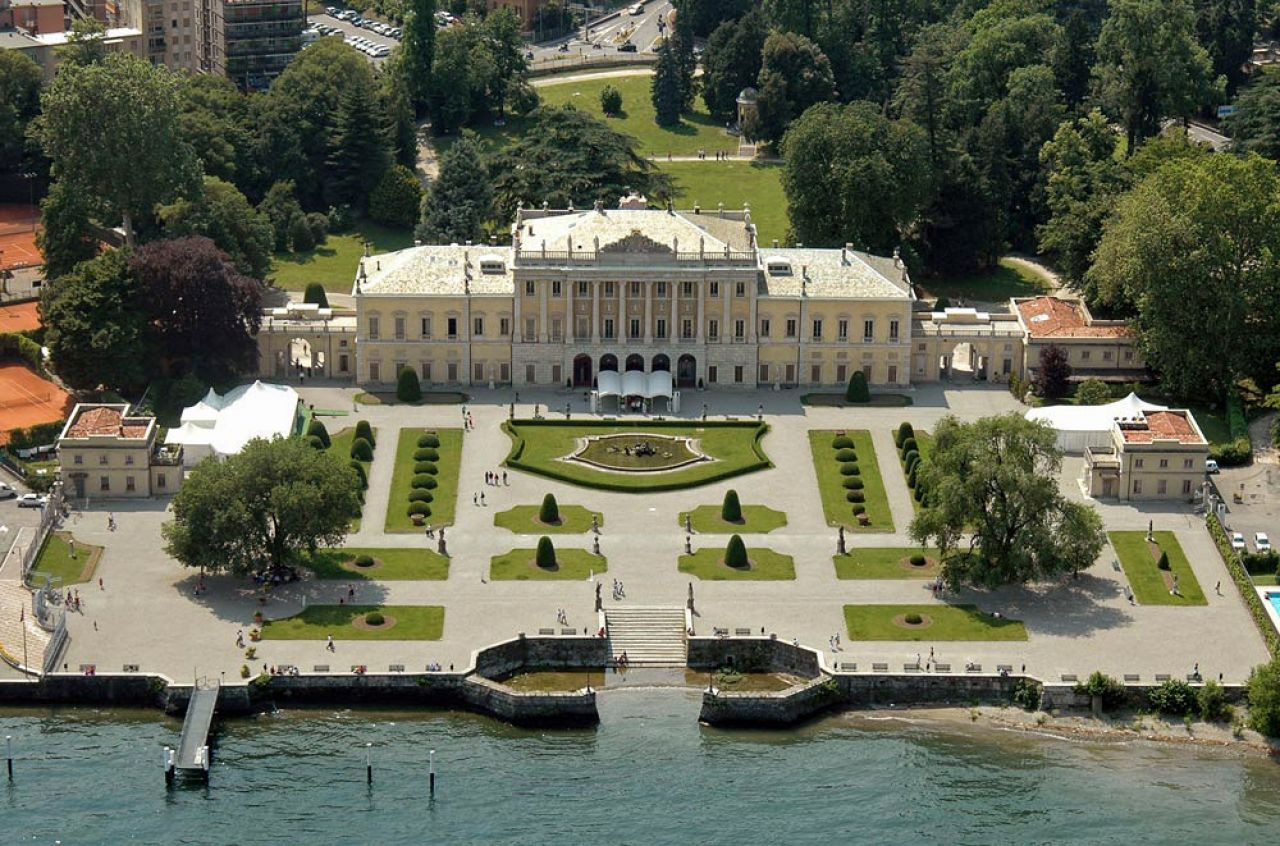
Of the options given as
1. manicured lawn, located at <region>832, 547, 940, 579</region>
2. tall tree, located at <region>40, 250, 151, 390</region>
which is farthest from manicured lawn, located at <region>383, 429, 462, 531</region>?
manicured lawn, located at <region>832, 547, 940, 579</region>

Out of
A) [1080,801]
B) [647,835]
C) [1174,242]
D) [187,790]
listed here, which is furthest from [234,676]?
[1174,242]

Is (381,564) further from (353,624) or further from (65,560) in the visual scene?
(65,560)

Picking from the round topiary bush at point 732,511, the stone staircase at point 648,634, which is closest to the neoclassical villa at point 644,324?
the round topiary bush at point 732,511

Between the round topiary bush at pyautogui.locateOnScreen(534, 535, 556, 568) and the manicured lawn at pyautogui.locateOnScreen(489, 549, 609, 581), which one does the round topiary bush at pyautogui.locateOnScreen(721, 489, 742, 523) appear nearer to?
the manicured lawn at pyautogui.locateOnScreen(489, 549, 609, 581)

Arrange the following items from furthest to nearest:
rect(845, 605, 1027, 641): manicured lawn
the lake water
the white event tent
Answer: the white event tent → rect(845, 605, 1027, 641): manicured lawn → the lake water

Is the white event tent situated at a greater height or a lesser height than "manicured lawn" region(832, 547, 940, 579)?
greater

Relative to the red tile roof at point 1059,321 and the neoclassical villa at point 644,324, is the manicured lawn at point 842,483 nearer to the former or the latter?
the neoclassical villa at point 644,324
